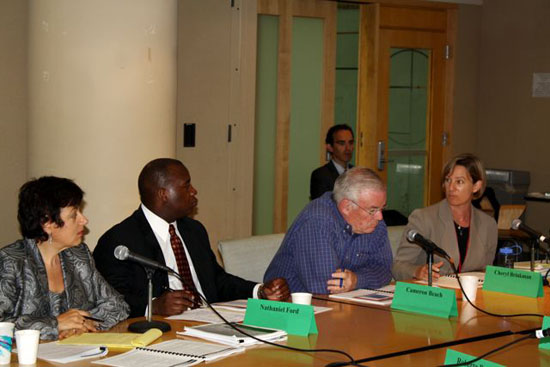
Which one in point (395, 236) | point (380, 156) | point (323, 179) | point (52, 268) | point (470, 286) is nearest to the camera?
point (52, 268)

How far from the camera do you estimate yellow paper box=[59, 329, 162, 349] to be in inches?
112

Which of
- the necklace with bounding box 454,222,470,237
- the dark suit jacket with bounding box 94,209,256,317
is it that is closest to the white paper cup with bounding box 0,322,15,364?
the dark suit jacket with bounding box 94,209,256,317

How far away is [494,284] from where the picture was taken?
13.6 ft

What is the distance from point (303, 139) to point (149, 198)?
3778mm

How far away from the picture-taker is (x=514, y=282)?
4.11 metres

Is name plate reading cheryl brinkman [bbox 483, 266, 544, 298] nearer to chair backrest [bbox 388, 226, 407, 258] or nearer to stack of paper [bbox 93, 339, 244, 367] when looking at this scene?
chair backrest [bbox 388, 226, 407, 258]

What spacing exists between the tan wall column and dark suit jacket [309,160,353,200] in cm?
217

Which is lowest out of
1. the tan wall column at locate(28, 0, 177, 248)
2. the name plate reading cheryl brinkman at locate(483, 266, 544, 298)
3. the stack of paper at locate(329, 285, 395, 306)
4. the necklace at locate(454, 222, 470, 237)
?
the stack of paper at locate(329, 285, 395, 306)

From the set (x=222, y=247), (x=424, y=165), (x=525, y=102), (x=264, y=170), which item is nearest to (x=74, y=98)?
(x=222, y=247)

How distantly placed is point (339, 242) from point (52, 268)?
53.3 inches

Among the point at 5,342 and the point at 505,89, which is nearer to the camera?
the point at 5,342

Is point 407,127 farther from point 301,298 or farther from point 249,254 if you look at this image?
point 301,298

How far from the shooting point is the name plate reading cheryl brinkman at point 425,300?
3520mm

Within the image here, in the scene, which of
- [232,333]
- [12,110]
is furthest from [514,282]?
[12,110]
